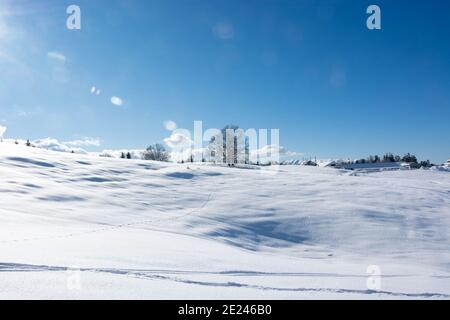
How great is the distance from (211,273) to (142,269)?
3.26ft

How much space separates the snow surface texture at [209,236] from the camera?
3959 millimetres

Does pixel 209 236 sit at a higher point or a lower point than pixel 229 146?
lower

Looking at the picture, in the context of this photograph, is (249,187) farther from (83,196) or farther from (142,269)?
(142,269)

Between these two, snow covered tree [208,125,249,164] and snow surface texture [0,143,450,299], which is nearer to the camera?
snow surface texture [0,143,450,299]

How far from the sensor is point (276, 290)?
402cm

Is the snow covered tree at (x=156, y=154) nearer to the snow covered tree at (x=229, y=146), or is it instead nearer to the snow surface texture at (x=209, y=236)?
the snow covered tree at (x=229, y=146)

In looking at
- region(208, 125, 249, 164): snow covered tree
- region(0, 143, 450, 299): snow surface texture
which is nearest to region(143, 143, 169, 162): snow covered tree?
region(208, 125, 249, 164): snow covered tree

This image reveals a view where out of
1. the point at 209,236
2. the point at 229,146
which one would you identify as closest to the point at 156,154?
the point at 229,146

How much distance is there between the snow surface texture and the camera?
396 cm

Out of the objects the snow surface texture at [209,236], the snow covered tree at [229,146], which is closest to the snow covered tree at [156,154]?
the snow covered tree at [229,146]

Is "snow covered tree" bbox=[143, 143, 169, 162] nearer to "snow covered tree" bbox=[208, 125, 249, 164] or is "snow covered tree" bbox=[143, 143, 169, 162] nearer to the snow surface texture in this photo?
"snow covered tree" bbox=[208, 125, 249, 164]

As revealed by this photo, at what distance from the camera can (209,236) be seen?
922 centimetres

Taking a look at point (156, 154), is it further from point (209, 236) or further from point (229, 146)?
point (209, 236)
